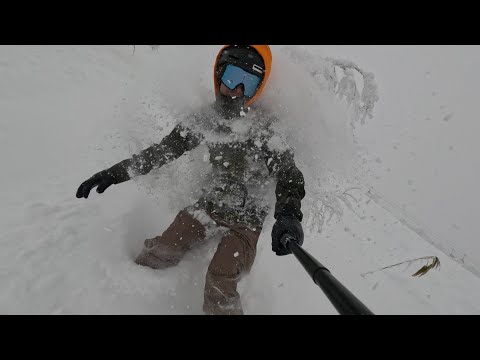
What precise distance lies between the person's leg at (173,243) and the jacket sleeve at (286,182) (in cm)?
73

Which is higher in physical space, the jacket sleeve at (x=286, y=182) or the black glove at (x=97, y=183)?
the jacket sleeve at (x=286, y=182)

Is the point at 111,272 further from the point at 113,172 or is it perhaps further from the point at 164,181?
the point at 164,181

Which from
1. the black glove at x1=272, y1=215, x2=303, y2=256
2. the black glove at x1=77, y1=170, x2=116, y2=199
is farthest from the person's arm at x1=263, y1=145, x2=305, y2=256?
the black glove at x1=77, y1=170, x2=116, y2=199

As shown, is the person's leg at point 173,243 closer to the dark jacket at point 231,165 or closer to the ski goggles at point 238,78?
the dark jacket at point 231,165

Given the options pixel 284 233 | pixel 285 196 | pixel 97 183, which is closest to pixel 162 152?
pixel 97 183

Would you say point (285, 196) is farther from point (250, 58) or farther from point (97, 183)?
point (97, 183)

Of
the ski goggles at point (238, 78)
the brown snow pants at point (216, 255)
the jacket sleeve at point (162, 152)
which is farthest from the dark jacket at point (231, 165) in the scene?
the ski goggles at point (238, 78)

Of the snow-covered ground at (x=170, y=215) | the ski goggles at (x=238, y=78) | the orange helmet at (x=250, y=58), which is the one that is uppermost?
the orange helmet at (x=250, y=58)

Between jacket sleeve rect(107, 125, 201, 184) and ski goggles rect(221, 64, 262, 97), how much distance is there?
0.56 m

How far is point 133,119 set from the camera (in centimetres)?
340

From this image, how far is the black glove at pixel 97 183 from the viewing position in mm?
2408

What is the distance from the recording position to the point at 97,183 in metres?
2.46

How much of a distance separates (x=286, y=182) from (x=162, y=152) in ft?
3.65

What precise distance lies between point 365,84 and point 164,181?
2003 millimetres
